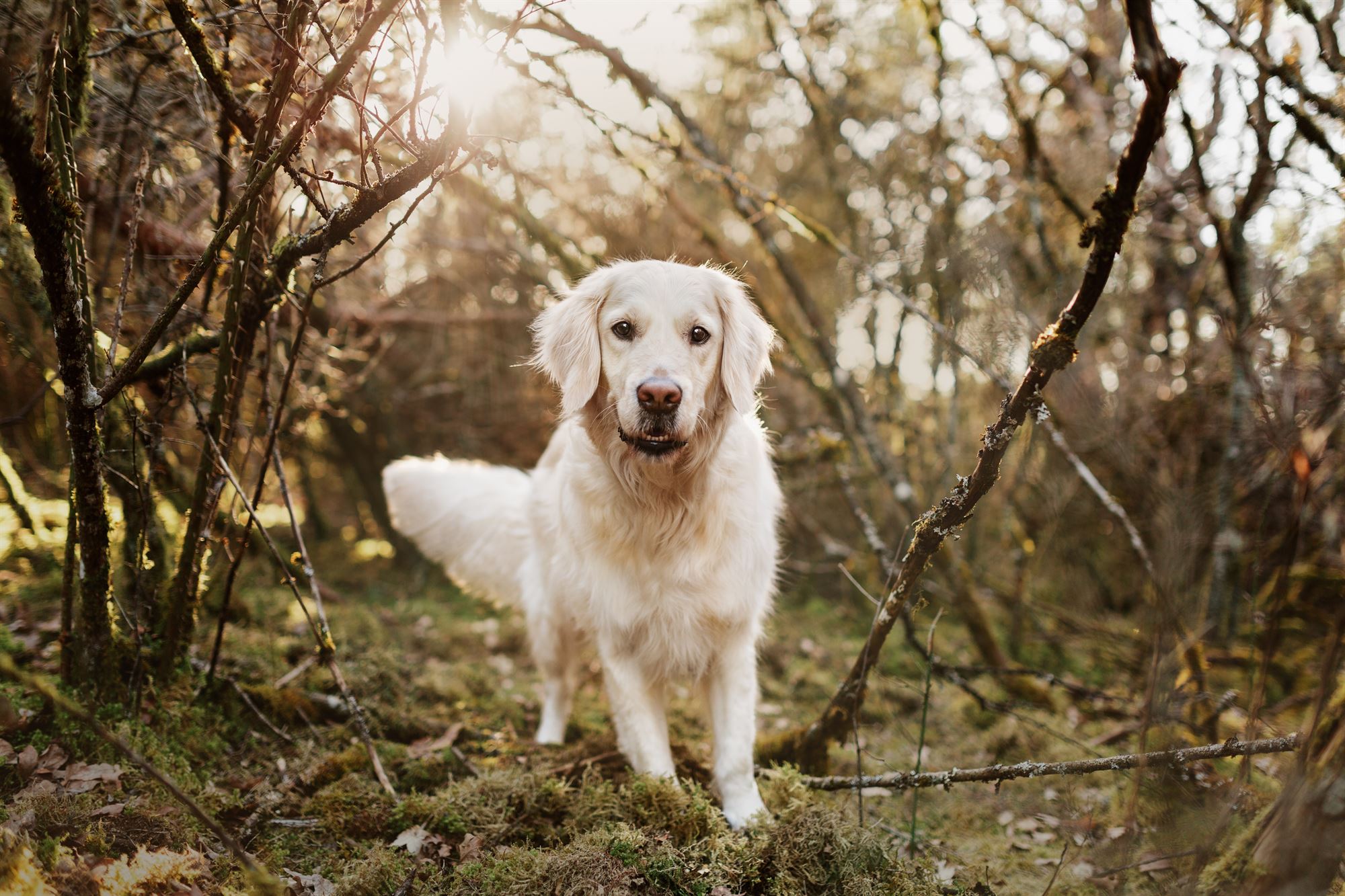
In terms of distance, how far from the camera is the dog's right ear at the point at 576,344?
8.87ft

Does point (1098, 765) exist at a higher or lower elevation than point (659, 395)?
lower

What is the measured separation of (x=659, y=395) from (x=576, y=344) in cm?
54

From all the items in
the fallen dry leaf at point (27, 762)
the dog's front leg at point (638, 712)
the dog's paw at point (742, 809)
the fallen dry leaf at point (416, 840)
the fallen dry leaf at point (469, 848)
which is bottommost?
the dog's paw at point (742, 809)

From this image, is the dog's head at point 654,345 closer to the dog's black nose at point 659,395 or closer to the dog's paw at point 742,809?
the dog's black nose at point 659,395

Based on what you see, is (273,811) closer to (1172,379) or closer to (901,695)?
(901,695)

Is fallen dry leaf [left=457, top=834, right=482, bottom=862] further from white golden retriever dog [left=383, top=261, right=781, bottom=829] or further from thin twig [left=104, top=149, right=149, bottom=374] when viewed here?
thin twig [left=104, top=149, right=149, bottom=374]

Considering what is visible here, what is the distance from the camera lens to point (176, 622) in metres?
2.54

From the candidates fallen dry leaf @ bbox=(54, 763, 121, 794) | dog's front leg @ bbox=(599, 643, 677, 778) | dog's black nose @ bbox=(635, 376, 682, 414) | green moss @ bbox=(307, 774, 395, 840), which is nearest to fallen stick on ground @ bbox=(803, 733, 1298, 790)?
dog's front leg @ bbox=(599, 643, 677, 778)

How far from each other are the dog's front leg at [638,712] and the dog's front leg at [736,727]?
7.7 inches

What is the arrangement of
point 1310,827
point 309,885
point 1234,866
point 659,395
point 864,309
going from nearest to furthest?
point 1310,827 < point 1234,866 < point 309,885 < point 659,395 < point 864,309

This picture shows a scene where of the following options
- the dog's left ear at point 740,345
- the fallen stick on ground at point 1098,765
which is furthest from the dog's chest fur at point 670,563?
the fallen stick on ground at point 1098,765

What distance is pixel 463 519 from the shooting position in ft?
13.9

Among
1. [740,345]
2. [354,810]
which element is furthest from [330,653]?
[740,345]

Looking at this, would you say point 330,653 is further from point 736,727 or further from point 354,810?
point 736,727
